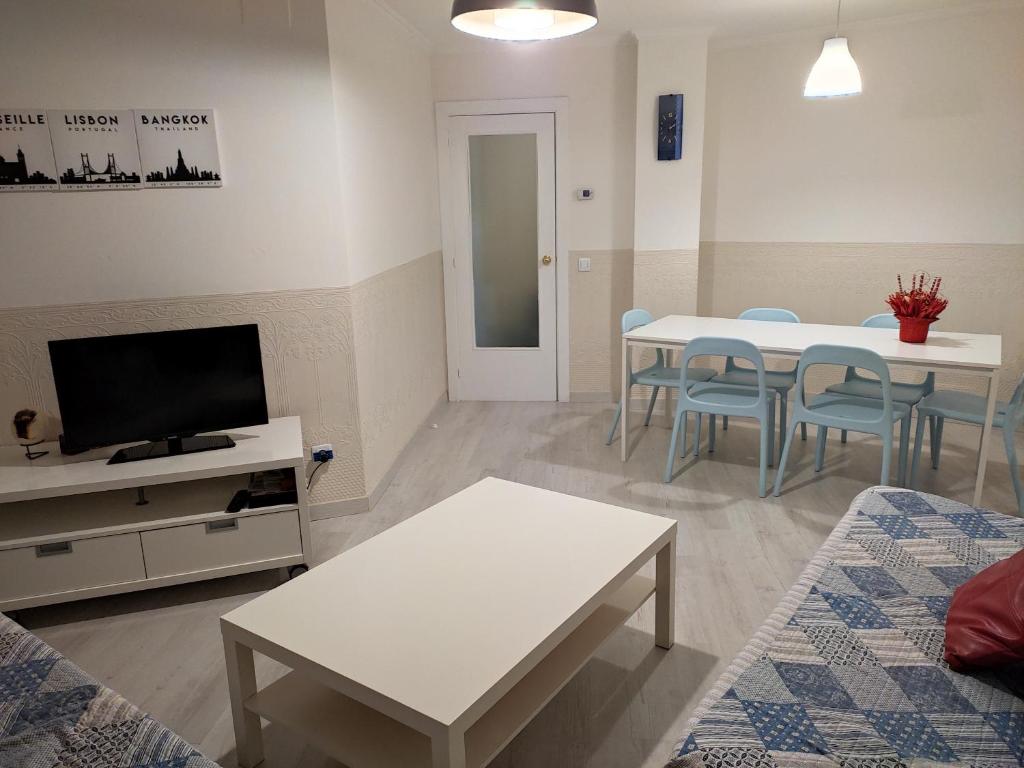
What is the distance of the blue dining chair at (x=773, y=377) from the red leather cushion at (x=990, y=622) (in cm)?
247

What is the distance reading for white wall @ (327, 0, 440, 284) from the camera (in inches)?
135

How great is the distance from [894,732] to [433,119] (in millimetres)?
4646

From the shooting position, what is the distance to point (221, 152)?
3.10 meters

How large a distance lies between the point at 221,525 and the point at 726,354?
2474 mm

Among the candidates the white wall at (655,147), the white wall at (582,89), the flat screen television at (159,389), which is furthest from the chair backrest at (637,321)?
the flat screen television at (159,389)

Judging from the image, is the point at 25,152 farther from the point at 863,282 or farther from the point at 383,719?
the point at 863,282

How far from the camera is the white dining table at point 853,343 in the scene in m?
3.31

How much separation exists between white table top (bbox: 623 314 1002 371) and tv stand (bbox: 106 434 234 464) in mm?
2209

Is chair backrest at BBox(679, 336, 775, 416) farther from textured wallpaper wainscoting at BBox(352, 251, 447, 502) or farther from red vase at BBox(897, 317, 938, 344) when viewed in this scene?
textured wallpaper wainscoting at BBox(352, 251, 447, 502)

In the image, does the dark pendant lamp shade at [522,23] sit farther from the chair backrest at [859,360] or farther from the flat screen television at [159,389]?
the chair backrest at [859,360]

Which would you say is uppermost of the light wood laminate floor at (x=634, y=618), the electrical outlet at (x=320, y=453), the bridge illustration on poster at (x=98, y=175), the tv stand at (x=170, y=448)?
the bridge illustration on poster at (x=98, y=175)

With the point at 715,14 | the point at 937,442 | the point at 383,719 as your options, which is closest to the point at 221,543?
the point at 383,719

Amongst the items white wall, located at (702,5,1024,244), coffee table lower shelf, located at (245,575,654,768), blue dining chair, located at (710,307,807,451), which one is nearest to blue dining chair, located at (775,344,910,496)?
blue dining chair, located at (710,307,807,451)

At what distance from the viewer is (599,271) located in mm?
5332
